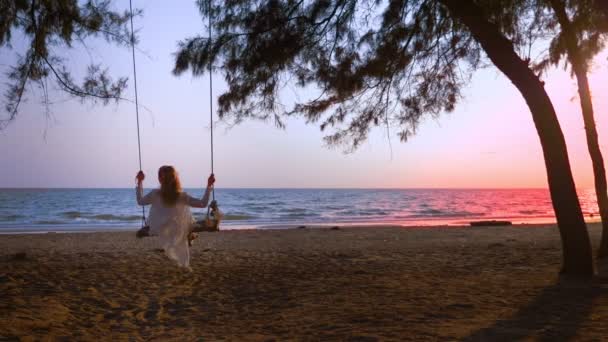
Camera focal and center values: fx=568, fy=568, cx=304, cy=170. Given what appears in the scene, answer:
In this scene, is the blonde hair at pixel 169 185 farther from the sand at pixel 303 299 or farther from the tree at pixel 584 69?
the tree at pixel 584 69

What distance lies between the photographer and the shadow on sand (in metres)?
4.16

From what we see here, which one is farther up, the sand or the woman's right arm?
the woman's right arm

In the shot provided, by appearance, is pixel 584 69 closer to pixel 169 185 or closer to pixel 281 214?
pixel 169 185

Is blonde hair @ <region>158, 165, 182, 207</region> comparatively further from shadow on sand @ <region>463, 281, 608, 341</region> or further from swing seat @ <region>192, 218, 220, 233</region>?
shadow on sand @ <region>463, 281, 608, 341</region>

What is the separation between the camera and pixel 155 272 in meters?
7.73

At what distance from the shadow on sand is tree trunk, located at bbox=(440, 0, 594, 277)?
0.40 meters

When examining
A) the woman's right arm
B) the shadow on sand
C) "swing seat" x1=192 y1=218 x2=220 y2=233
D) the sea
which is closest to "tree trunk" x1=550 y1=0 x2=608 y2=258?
the shadow on sand

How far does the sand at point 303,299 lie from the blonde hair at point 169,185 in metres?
1.06

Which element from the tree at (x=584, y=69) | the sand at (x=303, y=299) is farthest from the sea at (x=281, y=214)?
the tree at (x=584, y=69)

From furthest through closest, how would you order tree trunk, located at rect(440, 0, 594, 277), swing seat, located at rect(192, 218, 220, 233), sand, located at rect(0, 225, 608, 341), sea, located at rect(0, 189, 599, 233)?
sea, located at rect(0, 189, 599, 233), swing seat, located at rect(192, 218, 220, 233), tree trunk, located at rect(440, 0, 594, 277), sand, located at rect(0, 225, 608, 341)

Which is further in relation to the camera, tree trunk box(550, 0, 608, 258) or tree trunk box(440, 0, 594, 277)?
tree trunk box(550, 0, 608, 258)

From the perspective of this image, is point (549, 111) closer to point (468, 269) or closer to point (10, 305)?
point (468, 269)

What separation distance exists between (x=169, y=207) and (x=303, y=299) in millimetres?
1792

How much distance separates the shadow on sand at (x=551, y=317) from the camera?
4156mm
